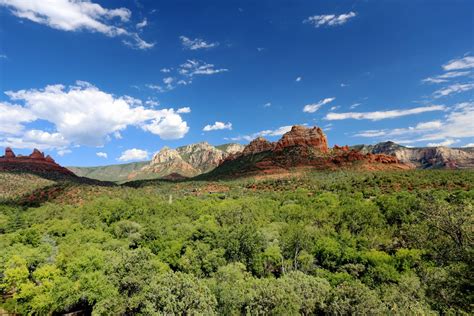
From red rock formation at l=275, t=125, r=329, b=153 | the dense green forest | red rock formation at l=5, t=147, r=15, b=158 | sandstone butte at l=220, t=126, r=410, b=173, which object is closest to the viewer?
the dense green forest

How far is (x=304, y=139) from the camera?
18262 centimetres

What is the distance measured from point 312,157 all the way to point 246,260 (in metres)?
126

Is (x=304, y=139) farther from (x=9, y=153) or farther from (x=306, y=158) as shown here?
(x=9, y=153)

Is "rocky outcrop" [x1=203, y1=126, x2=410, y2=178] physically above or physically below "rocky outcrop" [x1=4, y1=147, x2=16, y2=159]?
below

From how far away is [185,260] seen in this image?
40188mm

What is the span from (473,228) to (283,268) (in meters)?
25.3

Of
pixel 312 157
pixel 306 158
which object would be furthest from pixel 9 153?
pixel 312 157

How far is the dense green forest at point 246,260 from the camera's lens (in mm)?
22000

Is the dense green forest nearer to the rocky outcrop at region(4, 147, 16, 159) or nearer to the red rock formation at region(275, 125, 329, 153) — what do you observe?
the red rock formation at region(275, 125, 329, 153)

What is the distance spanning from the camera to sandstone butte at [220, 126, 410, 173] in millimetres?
149000

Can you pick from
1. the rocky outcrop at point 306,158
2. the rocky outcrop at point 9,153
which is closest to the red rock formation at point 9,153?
the rocky outcrop at point 9,153

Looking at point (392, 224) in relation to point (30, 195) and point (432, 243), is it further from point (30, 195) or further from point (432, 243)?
point (30, 195)

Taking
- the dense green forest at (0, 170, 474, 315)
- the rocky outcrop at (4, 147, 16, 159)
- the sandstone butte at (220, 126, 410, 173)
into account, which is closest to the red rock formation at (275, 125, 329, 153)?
the sandstone butte at (220, 126, 410, 173)

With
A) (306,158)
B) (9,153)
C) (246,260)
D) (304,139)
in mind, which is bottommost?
(246,260)
